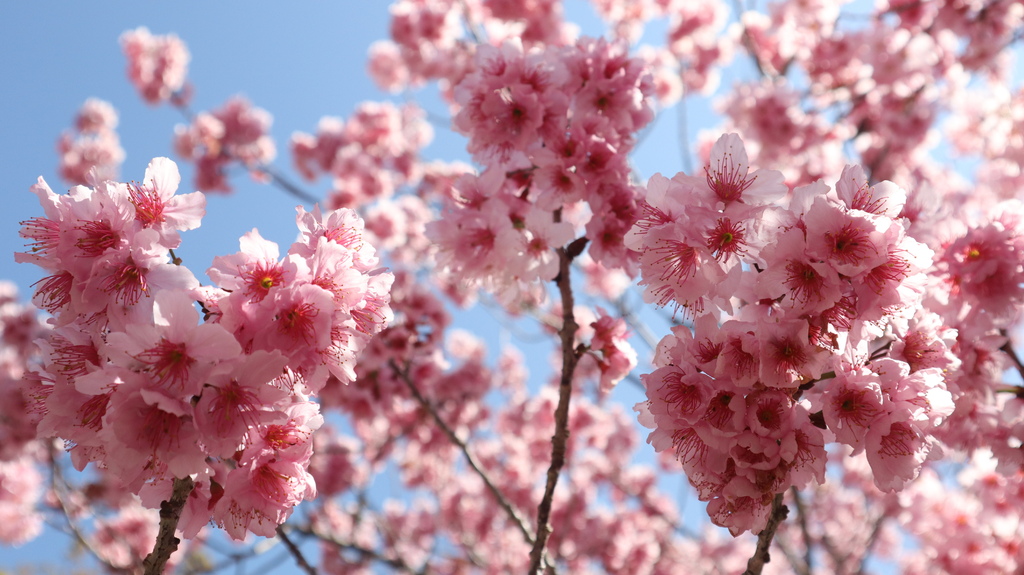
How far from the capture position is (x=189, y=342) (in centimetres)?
137

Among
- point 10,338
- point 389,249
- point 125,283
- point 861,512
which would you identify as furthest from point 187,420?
point 861,512

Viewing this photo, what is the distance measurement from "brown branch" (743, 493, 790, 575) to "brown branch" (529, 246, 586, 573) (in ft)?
2.31

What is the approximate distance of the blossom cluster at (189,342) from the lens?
1362 mm

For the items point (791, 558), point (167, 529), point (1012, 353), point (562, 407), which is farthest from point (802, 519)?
point (167, 529)

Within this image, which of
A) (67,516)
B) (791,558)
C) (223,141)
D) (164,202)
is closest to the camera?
(164,202)

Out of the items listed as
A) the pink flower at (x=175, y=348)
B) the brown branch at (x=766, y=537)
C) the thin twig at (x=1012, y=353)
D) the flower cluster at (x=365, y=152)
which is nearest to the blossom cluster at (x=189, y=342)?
the pink flower at (x=175, y=348)

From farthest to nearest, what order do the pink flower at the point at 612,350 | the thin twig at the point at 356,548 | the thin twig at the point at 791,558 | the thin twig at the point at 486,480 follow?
the thin twig at the point at 791,558
the thin twig at the point at 356,548
the thin twig at the point at 486,480
the pink flower at the point at 612,350

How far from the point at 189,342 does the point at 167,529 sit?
502mm

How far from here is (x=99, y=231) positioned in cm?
156

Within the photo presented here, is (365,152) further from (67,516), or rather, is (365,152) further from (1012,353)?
(1012,353)

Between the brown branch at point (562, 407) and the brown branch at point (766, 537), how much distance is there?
27.7 inches

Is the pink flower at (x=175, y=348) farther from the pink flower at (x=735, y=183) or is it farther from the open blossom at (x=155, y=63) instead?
the open blossom at (x=155, y=63)

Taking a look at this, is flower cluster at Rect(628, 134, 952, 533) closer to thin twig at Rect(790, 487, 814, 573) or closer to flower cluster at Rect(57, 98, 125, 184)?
thin twig at Rect(790, 487, 814, 573)

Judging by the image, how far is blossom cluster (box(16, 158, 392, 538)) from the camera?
4.47 feet
